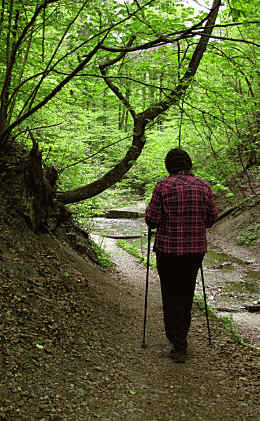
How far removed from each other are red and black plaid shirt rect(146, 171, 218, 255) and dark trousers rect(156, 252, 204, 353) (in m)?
0.13

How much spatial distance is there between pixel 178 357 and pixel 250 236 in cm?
1053

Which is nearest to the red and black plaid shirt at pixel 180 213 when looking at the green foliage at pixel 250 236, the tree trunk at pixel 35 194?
the tree trunk at pixel 35 194

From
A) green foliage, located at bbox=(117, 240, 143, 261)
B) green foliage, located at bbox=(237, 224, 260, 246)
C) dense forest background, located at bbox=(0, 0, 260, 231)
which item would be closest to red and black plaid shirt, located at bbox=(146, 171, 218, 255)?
dense forest background, located at bbox=(0, 0, 260, 231)

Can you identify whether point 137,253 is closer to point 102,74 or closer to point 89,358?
point 102,74

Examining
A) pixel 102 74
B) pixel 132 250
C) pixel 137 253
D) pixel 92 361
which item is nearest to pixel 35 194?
pixel 102 74

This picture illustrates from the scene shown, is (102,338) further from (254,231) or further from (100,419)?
(254,231)

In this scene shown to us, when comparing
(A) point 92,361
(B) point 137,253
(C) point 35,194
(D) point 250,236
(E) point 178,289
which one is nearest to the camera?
(A) point 92,361

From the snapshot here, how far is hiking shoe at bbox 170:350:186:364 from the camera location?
3484 mm

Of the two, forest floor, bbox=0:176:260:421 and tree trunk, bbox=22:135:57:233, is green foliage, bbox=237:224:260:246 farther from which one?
tree trunk, bbox=22:135:57:233

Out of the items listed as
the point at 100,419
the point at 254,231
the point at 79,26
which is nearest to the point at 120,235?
the point at 254,231

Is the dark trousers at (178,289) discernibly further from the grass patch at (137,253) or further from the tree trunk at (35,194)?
the grass patch at (137,253)

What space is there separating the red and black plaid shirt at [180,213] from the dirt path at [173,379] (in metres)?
1.19

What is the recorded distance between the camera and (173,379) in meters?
3.12

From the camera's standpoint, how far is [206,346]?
403cm
